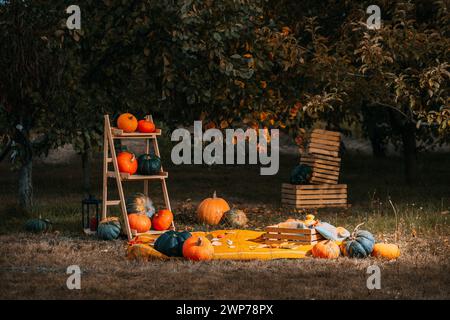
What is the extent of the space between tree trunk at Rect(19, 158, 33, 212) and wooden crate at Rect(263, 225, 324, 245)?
4.59 metres

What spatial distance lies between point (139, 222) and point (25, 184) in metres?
3.08

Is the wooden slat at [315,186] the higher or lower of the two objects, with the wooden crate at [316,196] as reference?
higher

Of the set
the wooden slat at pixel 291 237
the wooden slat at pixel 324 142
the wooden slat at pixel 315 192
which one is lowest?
the wooden slat at pixel 291 237

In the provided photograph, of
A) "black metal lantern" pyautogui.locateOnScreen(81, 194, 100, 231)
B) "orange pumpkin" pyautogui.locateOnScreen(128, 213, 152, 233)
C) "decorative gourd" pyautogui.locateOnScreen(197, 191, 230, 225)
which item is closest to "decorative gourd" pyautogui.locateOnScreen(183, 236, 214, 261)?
"orange pumpkin" pyautogui.locateOnScreen(128, 213, 152, 233)

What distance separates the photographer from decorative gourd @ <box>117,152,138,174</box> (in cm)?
1132

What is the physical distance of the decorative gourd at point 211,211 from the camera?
485 inches

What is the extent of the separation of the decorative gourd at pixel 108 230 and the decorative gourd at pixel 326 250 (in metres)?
2.67

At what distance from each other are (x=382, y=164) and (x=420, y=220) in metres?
11.9

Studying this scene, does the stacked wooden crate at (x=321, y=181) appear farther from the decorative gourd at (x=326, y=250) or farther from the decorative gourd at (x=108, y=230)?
the decorative gourd at (x=326, y=250)

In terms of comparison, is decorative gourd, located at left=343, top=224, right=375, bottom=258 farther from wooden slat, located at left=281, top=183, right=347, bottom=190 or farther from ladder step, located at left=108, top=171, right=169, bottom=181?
wooden slat, located at left=281, top=183, right=347, bottom=190

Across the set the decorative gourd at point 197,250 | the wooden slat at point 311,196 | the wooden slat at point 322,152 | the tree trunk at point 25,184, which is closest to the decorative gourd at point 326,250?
the decorative gourd at point 197,250

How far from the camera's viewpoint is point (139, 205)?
1158 centimetres

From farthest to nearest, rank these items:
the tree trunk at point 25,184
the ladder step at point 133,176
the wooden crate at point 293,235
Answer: the tree trunk at point 25,184, the ladder step at point 133,176, the wooden crate at point 293,235

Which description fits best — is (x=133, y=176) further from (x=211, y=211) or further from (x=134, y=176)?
(x=211, y=211)
